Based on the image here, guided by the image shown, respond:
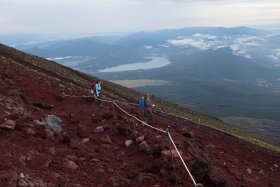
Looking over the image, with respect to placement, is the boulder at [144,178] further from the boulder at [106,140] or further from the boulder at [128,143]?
the boulder at [106,140]

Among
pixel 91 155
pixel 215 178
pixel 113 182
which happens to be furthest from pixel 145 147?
pixel 113 182

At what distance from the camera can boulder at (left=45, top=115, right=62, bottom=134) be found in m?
19.9

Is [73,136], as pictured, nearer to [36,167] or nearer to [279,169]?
[36,167]

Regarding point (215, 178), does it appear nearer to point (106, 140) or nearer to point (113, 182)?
point (113, 182)

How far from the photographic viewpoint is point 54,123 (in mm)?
20781

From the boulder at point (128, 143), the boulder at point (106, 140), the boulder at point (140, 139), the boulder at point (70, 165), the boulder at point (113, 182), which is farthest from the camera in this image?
the boulder at point (106, 140)

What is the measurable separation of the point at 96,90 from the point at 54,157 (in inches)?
570

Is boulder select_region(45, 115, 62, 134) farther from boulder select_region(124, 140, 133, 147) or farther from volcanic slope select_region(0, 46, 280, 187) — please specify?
boulder select_region(124, 140, 133, 147)

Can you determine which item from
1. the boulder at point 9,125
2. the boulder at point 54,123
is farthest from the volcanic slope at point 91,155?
the boulder at point 54,123

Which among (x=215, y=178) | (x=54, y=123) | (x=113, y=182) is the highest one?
(x=54, y=123)

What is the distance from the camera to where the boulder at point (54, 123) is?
19902 millimetres

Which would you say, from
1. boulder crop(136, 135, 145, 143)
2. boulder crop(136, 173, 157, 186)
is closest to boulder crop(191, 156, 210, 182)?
boulder crop(136, 173, 157, 186)

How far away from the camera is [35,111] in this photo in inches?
903

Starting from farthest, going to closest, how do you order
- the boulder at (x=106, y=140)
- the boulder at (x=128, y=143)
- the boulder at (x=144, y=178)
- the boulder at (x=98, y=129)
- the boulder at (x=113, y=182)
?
the boulder at (x=98, y=129) → the boulder at (x=106, y=140) → the boulder at (x=128, y=143) → the boulder at (x=144, y=178) → the boulder at (x=113, y=182)
